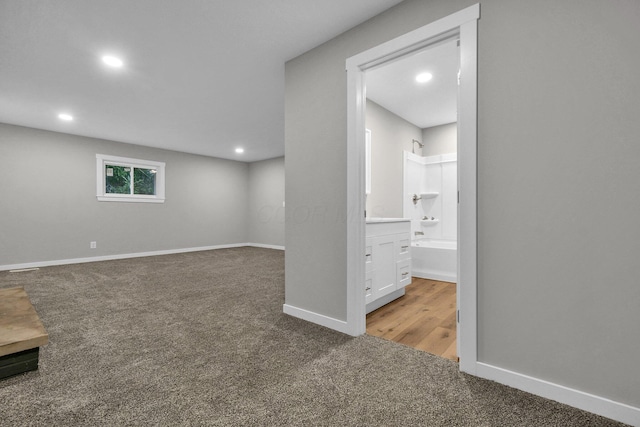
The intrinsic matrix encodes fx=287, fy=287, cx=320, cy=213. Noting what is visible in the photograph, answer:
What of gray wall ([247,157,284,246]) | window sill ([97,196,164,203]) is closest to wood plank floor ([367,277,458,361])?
gray wall ([247,157,284,246])

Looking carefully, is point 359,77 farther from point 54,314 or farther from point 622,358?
point 54,314

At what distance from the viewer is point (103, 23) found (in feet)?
7.34

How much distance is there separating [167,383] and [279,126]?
4.40 metres

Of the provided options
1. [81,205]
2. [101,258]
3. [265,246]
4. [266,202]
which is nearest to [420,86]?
[266,202]

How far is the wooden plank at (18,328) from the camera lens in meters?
1.57

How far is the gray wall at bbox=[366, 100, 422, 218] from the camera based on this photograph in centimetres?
391

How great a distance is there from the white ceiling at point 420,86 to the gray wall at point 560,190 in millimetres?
920

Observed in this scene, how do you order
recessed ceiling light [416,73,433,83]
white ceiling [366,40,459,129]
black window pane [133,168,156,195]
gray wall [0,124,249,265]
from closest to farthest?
white ceiling [366,40,459,129] < recessed ceiling light [416,73,433,83] < gray wall [0,124,249,265] < black window pane [133,168,156,195]

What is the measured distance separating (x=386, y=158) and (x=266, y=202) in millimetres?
4719

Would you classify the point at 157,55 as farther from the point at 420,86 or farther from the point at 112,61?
the point at 420,86

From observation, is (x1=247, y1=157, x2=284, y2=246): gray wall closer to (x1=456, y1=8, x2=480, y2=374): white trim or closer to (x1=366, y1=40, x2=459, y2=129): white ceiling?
(x1=366, y1=40, x2=459, y2=129): white ceiling

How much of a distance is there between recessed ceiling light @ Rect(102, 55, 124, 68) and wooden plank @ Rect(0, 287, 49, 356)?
225cm

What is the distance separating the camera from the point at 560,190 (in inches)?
57.1

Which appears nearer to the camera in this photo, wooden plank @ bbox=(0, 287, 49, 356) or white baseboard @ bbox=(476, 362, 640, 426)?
white baseboard @ bbox=(476, 362, 640, 426)
